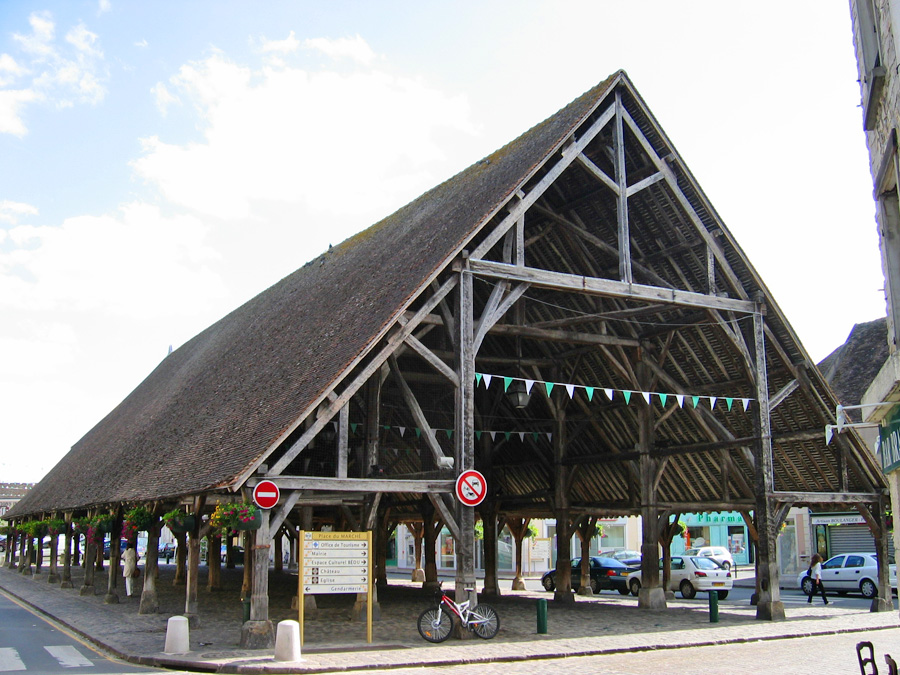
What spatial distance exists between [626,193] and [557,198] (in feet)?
8.45

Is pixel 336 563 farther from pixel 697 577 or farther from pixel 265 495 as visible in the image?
pixel 697 577

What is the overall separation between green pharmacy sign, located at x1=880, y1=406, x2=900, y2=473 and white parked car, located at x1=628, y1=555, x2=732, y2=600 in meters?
17.8

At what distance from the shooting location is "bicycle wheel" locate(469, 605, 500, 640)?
45.4 feet

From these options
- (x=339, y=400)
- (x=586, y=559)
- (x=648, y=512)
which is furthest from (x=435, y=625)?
(x=586, y=559)

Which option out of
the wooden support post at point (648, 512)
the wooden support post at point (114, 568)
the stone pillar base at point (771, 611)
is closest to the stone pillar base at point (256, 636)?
the wooden support post at point (114, 568)

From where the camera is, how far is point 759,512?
17.6m

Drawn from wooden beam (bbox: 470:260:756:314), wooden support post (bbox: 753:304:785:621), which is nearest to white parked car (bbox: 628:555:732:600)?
wooden support post (bbox: 753:304:785:621)

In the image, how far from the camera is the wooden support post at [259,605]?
12.8m

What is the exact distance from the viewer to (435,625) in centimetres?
1355

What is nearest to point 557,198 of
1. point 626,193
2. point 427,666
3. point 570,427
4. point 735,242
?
point 626,193

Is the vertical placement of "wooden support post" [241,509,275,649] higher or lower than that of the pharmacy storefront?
higher

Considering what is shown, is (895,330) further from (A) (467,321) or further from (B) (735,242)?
(B) (735,242)

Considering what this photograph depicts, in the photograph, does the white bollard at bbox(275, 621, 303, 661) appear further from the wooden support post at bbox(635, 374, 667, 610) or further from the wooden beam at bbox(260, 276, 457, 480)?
the wooden support post at bbox(635, 374, 667, 610)

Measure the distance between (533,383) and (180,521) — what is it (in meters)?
8.71
